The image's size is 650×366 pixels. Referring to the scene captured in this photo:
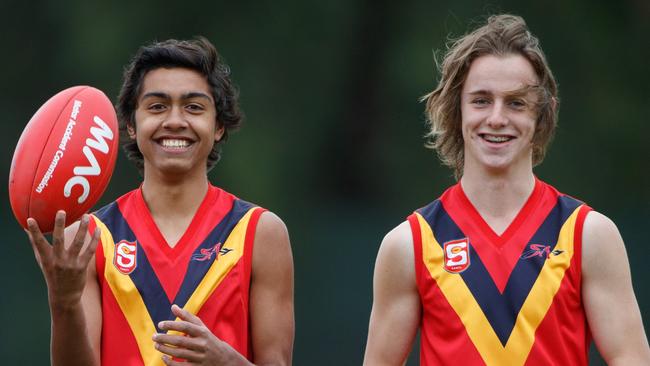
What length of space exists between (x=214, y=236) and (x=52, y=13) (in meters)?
5.37

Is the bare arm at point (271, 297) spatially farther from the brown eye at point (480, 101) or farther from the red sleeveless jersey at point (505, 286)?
the brown eye at point (480, 101)

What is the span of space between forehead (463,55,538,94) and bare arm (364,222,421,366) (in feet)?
1.92

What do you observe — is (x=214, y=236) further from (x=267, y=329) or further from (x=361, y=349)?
(x=361, y=349)

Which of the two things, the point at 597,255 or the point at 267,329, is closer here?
the point at 597,255

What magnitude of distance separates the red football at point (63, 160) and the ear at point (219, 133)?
25.2 inches

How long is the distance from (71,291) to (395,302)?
43.0 inches

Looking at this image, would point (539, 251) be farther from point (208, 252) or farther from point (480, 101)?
point (208, 252)

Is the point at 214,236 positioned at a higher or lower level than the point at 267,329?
higher

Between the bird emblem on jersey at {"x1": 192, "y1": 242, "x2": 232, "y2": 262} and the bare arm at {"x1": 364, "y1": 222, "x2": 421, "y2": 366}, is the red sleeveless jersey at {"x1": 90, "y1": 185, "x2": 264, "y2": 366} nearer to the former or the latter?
the bird emblem on jersey at {"x1": 192, "y1": 242, "x2": 232, "y2": 262}

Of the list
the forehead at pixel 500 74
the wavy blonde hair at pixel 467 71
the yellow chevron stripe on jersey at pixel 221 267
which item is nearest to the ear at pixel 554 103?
the wavy blonde hair at pixel 467 71

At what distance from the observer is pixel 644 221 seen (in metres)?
9.52

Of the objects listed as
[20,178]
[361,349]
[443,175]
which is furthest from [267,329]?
[443,175]

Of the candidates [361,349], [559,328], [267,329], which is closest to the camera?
[559,328]

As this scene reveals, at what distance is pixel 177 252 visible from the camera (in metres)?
5.03
